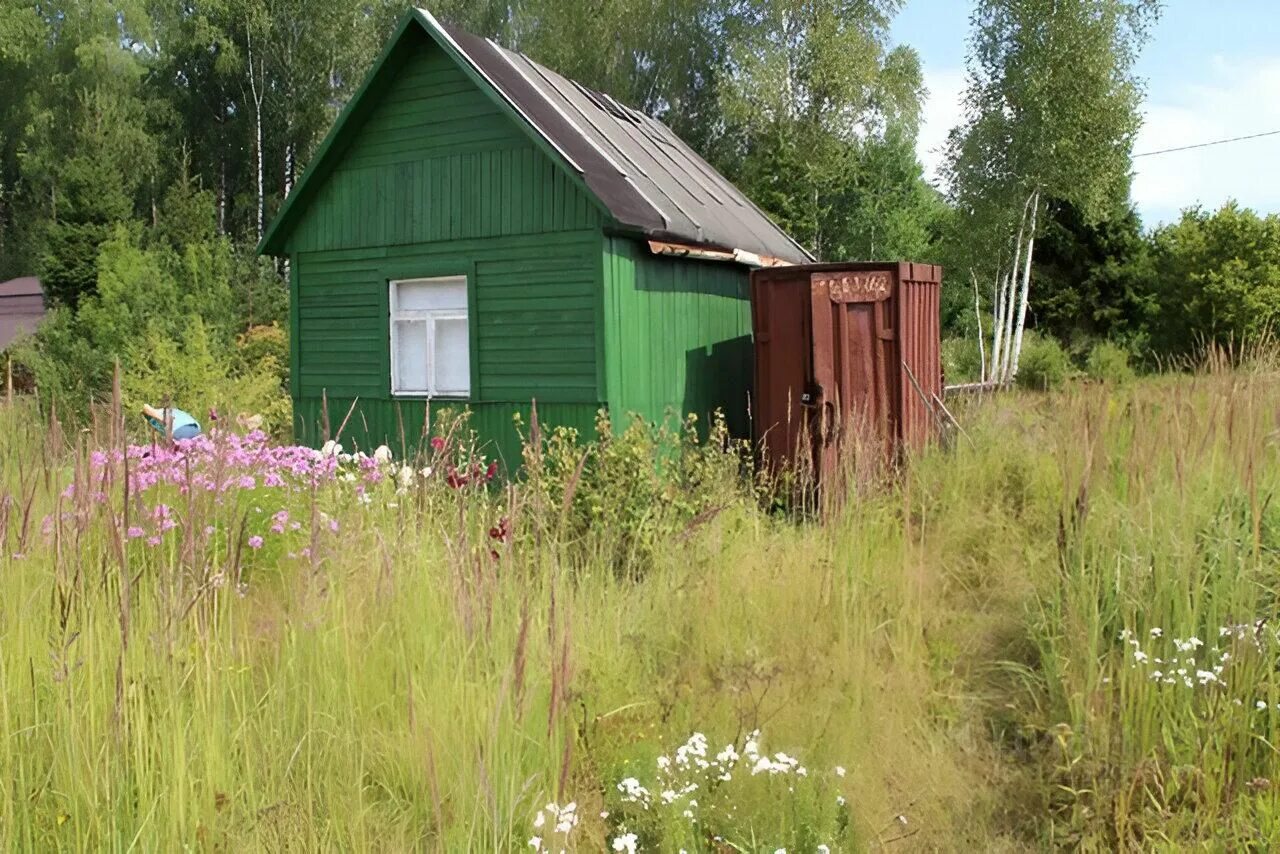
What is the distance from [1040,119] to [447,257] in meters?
17.0

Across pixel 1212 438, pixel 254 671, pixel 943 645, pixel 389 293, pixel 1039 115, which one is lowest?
pixel 943 645

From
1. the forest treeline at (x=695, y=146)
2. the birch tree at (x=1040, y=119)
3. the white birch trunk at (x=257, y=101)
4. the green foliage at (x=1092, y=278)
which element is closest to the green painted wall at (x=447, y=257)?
the forest treeline at (x=695, y=146)

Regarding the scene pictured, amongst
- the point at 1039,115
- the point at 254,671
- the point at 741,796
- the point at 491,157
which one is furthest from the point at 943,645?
the point at 1039,115

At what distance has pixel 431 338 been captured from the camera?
9.65m

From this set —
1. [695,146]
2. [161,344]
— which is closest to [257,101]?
[695,146]

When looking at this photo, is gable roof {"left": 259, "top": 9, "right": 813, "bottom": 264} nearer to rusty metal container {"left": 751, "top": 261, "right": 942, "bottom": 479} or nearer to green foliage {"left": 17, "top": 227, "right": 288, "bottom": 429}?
rusty metal container {"left": 751, "top": 261, "right": 942, "bottom": 479}

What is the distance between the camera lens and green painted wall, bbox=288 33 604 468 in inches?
344

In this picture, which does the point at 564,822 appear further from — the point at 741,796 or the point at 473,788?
the point at 741,796

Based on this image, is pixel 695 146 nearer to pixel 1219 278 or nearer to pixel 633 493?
pixel 1219 278

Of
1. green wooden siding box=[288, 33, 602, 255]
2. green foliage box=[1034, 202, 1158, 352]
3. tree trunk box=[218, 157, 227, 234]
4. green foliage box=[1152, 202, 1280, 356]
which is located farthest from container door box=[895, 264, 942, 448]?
tree trunk box=[218, 157, 227, 234]

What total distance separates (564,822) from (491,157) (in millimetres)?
7792

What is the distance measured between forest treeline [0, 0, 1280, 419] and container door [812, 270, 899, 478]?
8.48 m

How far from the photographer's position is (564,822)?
2273mm

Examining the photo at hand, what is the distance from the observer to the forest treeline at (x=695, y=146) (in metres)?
19.3
